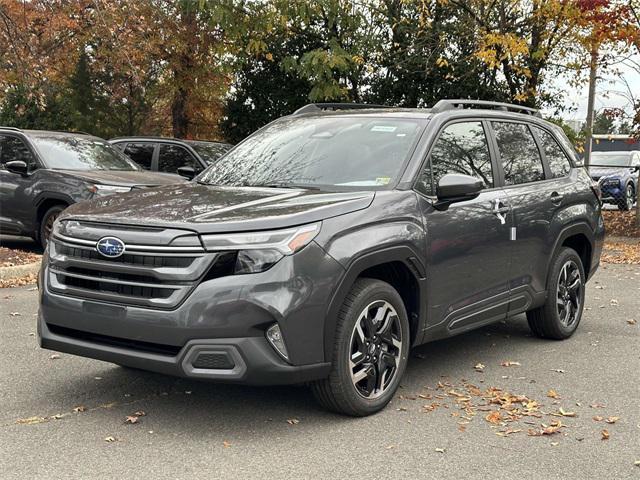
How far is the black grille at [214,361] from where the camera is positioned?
404cm

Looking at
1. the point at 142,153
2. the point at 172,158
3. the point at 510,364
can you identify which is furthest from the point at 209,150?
the point at 510,364

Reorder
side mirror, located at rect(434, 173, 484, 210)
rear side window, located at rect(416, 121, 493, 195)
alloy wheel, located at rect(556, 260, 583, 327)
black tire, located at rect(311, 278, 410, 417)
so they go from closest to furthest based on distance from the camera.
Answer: black tire, located at rect(311, 278, 410, 417) → side mirror, located at rect(434, 173, 484, 210) → rear side window, located at rect(416, 121, 493, 195) → alloy wheel, located at rect(556, 260, 583, 327)

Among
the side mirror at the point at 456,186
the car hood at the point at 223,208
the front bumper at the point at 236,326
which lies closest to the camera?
the front bumper at the point at 236,326

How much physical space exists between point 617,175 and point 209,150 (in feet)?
45.1

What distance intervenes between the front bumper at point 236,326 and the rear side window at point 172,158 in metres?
9.05

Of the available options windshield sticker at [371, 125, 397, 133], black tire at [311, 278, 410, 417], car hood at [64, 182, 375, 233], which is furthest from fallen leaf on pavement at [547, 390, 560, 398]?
windshield sticker at [371, 125, 397, 133]

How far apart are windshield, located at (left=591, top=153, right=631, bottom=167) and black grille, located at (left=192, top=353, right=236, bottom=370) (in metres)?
22.3

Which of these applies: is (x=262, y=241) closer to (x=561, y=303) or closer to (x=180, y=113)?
(x=561, y=303)

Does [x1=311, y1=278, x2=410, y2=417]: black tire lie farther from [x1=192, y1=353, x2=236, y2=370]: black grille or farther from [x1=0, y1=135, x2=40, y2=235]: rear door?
[x1=0, y1=135, x2=40, y2=235]: rear door

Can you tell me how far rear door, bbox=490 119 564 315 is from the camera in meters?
5.99

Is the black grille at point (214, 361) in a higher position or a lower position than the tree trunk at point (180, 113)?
lower

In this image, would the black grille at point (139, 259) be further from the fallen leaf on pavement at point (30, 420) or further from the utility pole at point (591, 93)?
the utility pole at point (591, 93)

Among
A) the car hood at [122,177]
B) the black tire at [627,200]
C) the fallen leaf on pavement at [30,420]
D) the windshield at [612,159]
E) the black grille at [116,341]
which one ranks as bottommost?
the black tire at [627,200]

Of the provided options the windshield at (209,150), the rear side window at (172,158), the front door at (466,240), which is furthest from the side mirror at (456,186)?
the rear side window at (172,158)
